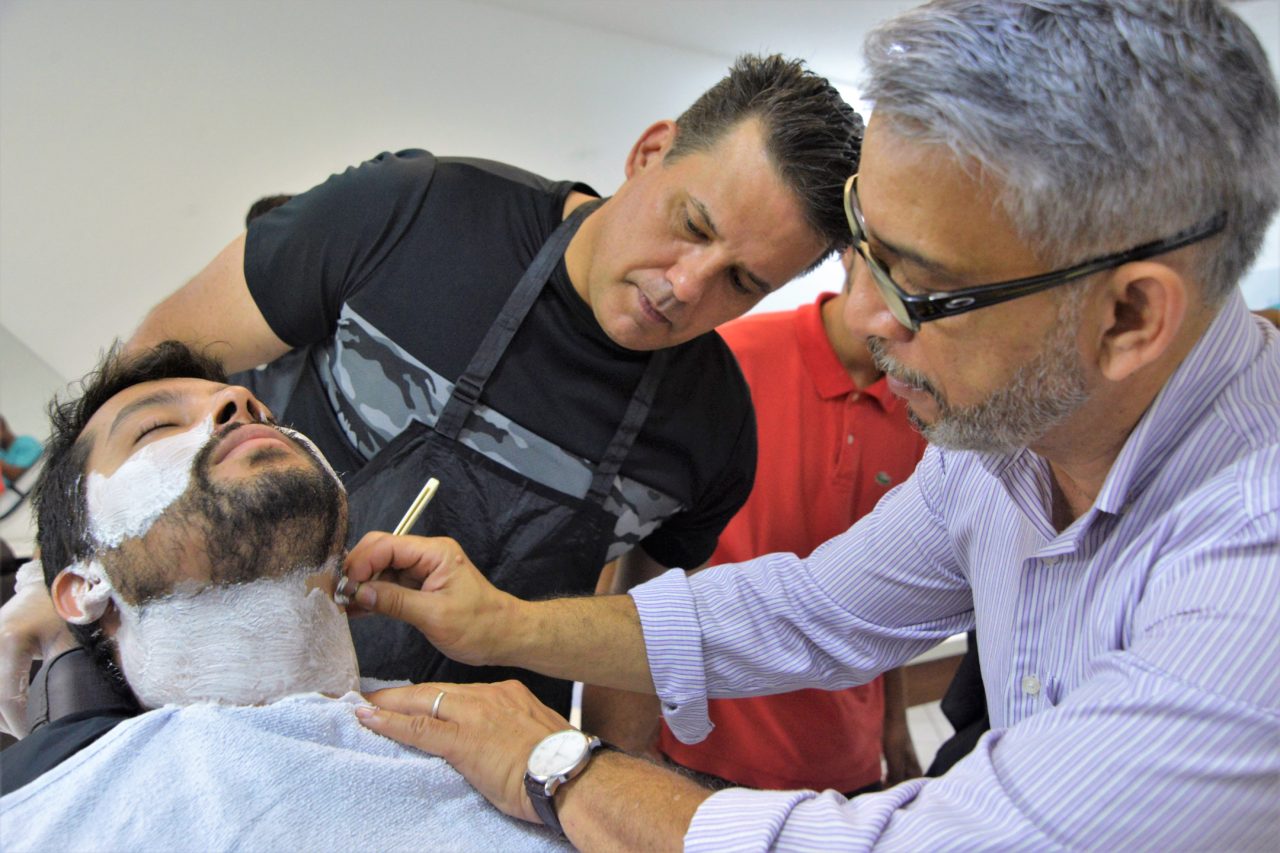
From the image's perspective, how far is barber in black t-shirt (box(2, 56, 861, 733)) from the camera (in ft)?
4.60

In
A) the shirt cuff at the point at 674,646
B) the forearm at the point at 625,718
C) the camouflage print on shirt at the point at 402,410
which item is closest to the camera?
the shirt cuff at the point at 674,646

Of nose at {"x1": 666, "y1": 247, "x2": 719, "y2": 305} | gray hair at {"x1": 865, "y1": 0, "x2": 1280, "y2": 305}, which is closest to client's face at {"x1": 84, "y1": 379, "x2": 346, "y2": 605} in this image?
nose at {"x1": 666, "y1": 247, "x2": 719, "y2": 305}

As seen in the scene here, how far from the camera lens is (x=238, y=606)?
1.16m

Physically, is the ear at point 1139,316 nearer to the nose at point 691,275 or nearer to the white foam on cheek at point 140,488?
the nose at point 691,275

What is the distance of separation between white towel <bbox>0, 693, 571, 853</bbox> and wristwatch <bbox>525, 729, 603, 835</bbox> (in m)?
0.09

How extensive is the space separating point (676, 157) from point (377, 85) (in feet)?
3.85

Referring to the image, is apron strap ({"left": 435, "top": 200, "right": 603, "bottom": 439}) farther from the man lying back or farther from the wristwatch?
the wristwatch

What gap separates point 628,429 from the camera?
154cm

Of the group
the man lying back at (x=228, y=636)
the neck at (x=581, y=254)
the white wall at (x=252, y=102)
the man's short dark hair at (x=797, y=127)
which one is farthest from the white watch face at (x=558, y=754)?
the white wall at (x=252, y=102)

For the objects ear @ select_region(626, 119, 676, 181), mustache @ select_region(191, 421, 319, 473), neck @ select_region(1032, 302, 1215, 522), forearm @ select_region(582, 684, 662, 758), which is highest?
ear @ select_region(626, 119, 676, 181)

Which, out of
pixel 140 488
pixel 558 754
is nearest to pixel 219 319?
pixel 140 488

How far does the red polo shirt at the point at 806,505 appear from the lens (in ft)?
6.45

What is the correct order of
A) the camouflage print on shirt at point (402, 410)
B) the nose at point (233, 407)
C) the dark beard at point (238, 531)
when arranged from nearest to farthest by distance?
the dark beard at point (238, 531)
the nose at point (233, 407)
the camouflage print on shirt at point (402, 410)

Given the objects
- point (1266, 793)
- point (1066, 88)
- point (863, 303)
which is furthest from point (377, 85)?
point (1266, 793)
